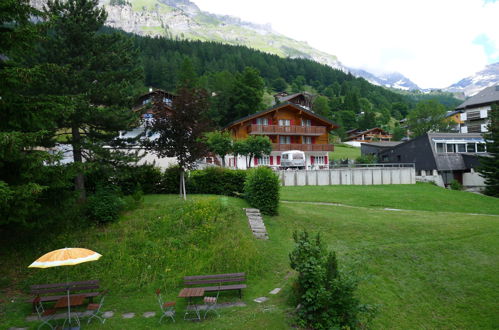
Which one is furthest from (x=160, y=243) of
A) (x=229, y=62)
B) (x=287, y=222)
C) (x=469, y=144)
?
(x=229, y=62)

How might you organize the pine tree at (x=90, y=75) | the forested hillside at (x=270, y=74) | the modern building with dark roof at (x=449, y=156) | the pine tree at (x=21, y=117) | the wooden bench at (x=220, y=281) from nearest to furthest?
1. the pine tree at (x=21, y=117)
2. the wooden bench at (x=220, y=281)
3. the pine tree at (x=90, y=75)
4. the modern building with dark roof at (x=449, y=156)
5. the forested hillside at (x=270, y=74)

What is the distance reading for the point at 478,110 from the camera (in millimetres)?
65188

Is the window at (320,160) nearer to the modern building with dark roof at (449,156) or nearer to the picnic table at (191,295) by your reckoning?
the modern building with dark roof at (449,156)

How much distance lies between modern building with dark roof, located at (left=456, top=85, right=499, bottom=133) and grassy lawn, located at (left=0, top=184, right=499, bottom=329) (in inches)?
2195

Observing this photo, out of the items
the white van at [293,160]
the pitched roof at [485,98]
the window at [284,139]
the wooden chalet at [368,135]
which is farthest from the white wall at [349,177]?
the wooden chalet at [368,135]

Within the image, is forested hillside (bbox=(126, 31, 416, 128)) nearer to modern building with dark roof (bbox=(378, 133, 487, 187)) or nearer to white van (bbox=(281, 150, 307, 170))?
white van (bbox=(281, 150, 307, 170))

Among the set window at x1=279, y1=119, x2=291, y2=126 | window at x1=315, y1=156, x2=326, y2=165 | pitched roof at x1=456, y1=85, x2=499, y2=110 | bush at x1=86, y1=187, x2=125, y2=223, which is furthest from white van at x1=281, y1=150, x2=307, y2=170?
pitched roof at x1=456, y1=85, x2=499, y2=110

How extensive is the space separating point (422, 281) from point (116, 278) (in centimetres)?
1165

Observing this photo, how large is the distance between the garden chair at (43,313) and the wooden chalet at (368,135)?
317 feet

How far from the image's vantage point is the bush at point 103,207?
15.0 metres

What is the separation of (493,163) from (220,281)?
41247 millimetres

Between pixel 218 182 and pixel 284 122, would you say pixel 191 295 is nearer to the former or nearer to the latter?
pixel 218 182

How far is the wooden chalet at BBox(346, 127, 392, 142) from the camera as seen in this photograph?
98637 millimetres

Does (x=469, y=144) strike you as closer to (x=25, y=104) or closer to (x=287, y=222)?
(x=287, y=222)
